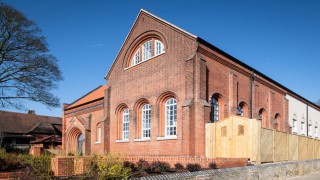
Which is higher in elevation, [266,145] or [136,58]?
[136,58]

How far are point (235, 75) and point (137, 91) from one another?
7.34 metres

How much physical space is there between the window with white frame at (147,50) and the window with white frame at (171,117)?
4198mm

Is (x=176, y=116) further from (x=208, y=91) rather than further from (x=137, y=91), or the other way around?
(x=137, y=91)

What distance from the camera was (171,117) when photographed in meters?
20.0

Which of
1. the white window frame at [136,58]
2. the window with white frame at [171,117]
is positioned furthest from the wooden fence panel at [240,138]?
the white window frame at [136,58]

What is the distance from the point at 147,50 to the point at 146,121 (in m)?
5.36

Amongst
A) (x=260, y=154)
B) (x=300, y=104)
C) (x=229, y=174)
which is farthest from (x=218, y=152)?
(x=300, y=104)

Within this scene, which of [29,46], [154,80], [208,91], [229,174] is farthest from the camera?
[29,46]

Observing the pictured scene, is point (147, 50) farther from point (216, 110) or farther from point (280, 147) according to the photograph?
point (280, 147)

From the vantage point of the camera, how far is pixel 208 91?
1931cm

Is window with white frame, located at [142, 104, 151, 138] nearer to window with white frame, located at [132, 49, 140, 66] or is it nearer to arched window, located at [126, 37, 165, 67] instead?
arched window, located at [126, 37, 165, 67]

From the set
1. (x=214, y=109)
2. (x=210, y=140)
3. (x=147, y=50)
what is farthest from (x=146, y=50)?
(x=210, y=140)

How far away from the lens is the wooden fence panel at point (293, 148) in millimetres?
18188

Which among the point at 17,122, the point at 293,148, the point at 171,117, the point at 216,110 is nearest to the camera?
the point at 293,148
